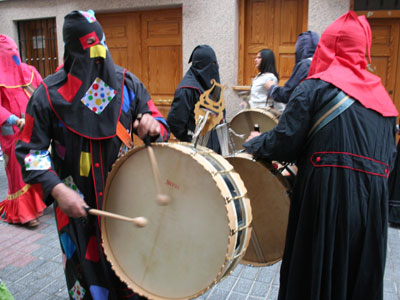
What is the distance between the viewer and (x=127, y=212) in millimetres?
1919

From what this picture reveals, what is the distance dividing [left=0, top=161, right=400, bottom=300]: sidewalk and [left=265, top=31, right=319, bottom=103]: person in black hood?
1.76 m

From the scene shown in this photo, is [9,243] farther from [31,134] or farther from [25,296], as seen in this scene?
[31,134]

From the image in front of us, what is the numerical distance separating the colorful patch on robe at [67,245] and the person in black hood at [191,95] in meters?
1.73

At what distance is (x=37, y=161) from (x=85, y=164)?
23 centimetres

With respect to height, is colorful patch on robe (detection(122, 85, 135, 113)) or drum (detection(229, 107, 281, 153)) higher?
colorful patch on robe (detection(122, 85, 135, 113))

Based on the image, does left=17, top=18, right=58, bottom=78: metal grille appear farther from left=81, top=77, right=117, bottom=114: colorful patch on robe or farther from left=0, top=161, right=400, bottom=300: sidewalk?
left=81, top=77, right=117, bottom=114: colorful patch on robe

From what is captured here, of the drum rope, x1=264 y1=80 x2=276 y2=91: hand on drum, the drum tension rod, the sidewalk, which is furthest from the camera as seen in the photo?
x1=264 y1=80 x2=276 y2=91: hand on drum

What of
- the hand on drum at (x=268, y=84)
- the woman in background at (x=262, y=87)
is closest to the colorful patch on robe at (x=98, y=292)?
the woman in background at (x=262, y=87)

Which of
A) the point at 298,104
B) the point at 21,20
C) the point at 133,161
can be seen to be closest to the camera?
the point at 133,161

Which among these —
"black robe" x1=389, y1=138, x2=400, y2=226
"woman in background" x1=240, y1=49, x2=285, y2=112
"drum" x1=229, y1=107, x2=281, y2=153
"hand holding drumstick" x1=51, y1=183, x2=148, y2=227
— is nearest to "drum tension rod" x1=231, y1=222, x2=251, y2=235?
"hand holding drumstick" x1=51, y1=183, x2=148, y2=227

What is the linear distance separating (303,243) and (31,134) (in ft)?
5.12

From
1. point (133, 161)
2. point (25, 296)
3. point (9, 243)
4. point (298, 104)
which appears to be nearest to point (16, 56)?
point (9, 243)

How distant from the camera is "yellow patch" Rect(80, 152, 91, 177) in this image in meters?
1.96

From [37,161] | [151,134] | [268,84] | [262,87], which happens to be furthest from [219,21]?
[37,161]
